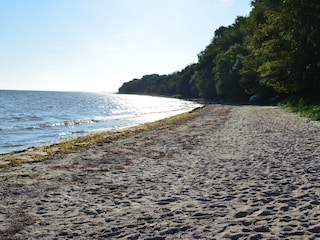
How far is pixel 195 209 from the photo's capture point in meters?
7.46

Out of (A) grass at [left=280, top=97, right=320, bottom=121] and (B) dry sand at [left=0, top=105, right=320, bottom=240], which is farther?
(A) grass at [left=280, top=97, right=320, bottom=121]

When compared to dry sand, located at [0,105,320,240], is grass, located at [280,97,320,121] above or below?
above

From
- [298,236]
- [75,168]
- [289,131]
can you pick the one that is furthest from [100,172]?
[289,131]

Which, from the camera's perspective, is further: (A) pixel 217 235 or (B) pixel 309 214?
(B) pixel 309 214

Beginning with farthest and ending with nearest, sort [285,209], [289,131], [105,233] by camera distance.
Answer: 1. [289,131]
2. [285,209]
3. [105,233]

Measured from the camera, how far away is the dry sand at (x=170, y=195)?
641cm

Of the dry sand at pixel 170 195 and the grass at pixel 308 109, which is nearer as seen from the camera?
the dry sand at pixel 170 195

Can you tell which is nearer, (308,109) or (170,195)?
(170,195)

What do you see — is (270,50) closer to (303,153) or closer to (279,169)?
(303,153)

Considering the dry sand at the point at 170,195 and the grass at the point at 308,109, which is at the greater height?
the grass at the point at 308,109

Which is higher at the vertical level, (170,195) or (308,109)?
(308,109)

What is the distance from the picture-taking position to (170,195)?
8.74m

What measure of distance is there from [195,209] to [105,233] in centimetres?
218

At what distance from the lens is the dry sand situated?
6410 mm
